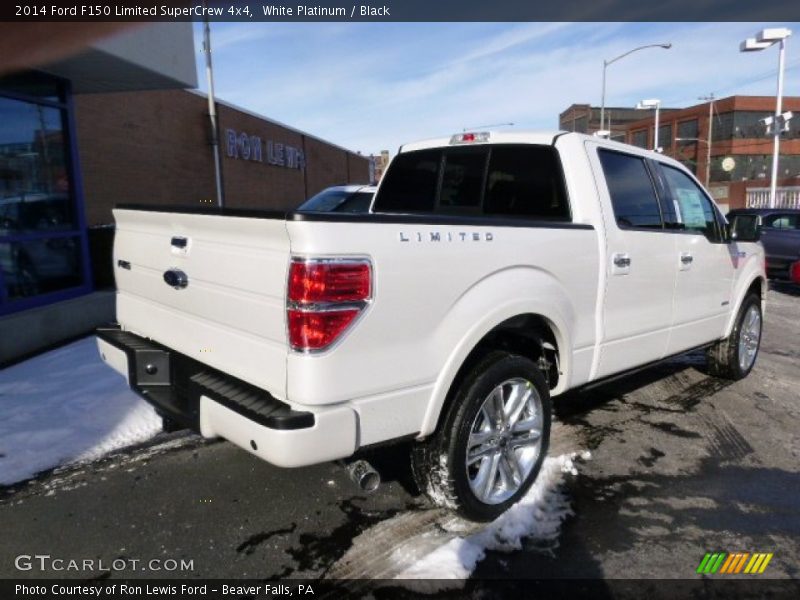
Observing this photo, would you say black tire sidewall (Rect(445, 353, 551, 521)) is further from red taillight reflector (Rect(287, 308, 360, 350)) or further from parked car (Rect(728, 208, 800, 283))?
parked car (Rect(728, 208, 800, 283))

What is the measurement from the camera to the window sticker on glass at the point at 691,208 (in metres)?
4.45

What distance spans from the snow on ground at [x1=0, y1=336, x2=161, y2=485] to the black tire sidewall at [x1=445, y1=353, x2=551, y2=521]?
7.98ft

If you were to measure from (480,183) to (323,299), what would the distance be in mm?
2168

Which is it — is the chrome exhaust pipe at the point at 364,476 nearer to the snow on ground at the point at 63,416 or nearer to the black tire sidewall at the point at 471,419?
Result: the black tire sidewall at the point at 471,419

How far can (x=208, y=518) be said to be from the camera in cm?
310

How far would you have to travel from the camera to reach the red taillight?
7.21 feet

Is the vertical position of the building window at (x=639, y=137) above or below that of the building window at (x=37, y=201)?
above

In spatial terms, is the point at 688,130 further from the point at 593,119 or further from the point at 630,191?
the point at 630,191

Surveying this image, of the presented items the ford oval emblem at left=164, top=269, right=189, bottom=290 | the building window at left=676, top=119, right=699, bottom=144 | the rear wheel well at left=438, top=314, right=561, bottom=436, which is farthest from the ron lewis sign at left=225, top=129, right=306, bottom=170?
the building window at left=676, top=119, right=699, bottom=144

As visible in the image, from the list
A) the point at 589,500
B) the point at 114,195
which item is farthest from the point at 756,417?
the point at 114,195

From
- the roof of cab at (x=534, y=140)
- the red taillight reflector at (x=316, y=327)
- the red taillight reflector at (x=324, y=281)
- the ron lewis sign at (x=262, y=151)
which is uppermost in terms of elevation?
the ron lewis sign at (x=262, y=151)

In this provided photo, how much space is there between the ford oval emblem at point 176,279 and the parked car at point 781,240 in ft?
39.6

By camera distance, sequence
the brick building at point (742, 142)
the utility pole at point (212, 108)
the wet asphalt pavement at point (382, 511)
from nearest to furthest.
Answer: the wet asphalt pavement at point (382, 511) → the utility pole at point (212, 108) → the brick building at point (742, 142)

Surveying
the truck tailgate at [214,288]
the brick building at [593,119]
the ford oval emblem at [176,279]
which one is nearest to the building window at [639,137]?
the brick building at [593,119]
